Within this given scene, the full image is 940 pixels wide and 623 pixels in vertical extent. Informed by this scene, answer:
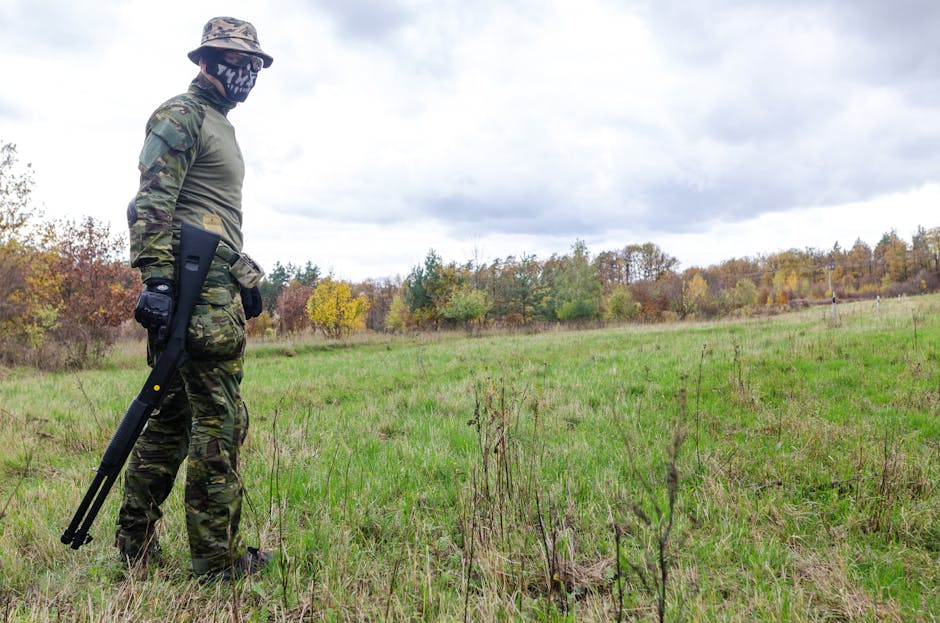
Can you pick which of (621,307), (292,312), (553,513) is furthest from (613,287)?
(553,513)

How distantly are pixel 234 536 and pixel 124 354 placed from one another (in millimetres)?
16275

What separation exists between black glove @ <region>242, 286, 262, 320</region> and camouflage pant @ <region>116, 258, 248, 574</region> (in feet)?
0.33

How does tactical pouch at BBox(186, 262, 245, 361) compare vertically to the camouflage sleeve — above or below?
below

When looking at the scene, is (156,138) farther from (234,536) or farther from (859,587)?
(859,587)

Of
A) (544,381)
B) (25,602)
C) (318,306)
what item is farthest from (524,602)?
(318,306)

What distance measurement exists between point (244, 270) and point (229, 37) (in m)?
1.22

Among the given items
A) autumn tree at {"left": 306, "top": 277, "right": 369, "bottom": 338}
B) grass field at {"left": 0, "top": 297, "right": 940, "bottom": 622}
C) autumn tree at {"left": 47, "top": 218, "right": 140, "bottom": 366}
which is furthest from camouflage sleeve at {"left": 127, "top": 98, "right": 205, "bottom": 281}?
autumn tree at {"left": 306, "top": 277, "right": 369, "bottom": 338}

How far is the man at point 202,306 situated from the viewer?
2311 millimetres

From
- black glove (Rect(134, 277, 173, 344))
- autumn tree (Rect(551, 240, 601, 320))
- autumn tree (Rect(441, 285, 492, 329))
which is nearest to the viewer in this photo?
black glove (Rect(134, 277, 173, 344))

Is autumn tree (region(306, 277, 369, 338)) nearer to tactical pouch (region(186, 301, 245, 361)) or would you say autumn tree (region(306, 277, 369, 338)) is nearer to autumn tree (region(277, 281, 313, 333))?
autumn tree (region(277, 281, 313, 333))

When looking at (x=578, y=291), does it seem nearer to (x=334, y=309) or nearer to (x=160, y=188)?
(x=334, y=309)

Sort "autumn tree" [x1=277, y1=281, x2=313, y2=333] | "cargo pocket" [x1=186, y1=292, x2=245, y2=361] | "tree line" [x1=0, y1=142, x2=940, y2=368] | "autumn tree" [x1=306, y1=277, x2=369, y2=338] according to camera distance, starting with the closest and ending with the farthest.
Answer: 1. "cargo pocket" [x1=186, y1=292, x2=245, y2=361]
2. "tree line" [x1=0, y1=142, x2=940, y2=368]
3. "autumn tree" [x1=306, y1=277, x2=369, y2=338]
4. "autumn tree" [x1=277, y1=281, x2=313, y2=333]

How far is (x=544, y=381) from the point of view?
7652 mm

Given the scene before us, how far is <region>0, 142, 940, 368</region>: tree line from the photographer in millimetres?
13836
